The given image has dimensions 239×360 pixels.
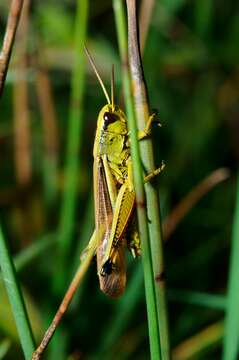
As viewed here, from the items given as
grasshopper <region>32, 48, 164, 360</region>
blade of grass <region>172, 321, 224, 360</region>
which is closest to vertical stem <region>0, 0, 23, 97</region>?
grasshopper <region>32, 48, 164, 360</region>

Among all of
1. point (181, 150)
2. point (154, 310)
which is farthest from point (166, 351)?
point (181, 150)

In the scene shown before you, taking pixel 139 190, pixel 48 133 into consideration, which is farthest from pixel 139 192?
pixel 48 133

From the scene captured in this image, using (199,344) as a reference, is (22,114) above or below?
above

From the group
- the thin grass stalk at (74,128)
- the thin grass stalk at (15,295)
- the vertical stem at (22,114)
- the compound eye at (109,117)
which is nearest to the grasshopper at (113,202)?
the compound eye at (109,117)

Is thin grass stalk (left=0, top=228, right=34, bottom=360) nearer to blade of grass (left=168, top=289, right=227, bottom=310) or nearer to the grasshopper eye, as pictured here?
the grasshopper eye

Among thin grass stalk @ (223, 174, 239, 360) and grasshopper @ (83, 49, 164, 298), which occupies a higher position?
grasshopper @ (83, 49, 164, 298)

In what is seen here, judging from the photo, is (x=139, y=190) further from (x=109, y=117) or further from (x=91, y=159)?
(x=91, y=159)
